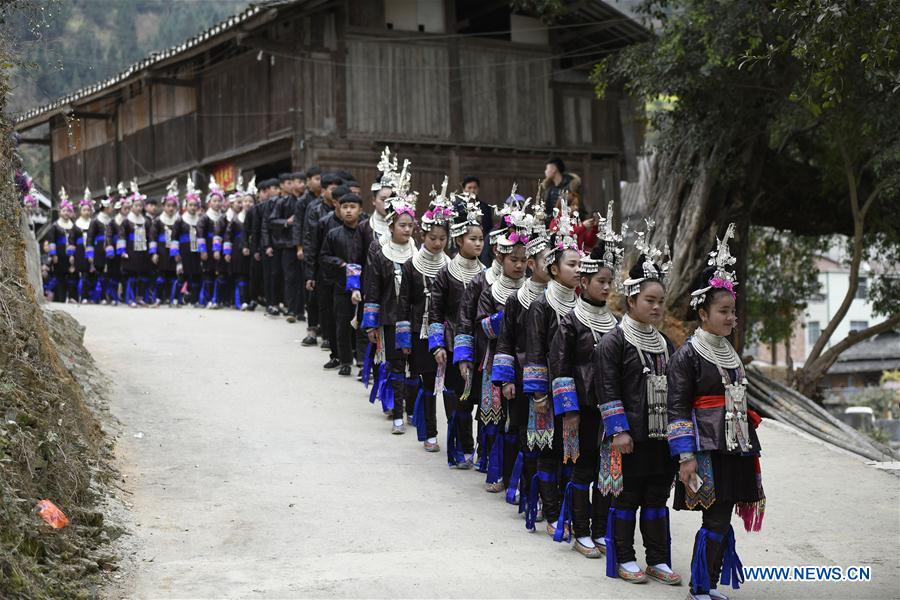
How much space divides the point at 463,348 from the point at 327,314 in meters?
5.56

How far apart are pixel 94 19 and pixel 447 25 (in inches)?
964

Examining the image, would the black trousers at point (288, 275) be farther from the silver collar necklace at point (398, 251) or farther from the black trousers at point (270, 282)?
the silver collar necklace at point (398, 251)

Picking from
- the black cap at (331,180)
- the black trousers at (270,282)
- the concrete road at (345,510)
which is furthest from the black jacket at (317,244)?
the black trousers at (270,282)

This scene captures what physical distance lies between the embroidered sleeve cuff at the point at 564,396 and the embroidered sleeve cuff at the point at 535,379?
242 mm

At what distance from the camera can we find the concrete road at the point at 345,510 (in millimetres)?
6664

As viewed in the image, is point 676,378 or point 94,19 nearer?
point 676,378

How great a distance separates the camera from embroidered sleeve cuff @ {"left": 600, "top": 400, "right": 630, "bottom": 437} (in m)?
6.78

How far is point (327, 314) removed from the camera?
557 inches

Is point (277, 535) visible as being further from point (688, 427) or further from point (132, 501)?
point (688, 427)

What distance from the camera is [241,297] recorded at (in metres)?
19.3

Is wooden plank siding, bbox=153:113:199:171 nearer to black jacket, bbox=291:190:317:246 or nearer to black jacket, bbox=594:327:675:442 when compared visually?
black jacket, bbox=291:190:317:246

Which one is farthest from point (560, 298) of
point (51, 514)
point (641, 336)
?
point (51, 514)

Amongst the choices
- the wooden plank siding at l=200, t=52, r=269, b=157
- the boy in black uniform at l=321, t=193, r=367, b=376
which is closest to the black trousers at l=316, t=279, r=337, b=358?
the boy in black uniform at l=321, t=193, r=367, b=376

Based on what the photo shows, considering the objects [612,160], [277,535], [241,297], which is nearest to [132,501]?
[277,535]
